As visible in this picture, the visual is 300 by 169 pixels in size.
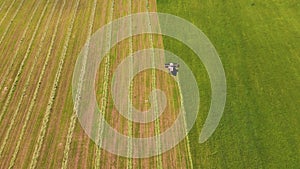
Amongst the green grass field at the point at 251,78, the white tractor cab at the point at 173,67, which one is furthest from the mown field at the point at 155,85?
the white tractor cab at the point at 173,67

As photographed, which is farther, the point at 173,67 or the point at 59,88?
the point at 173,67

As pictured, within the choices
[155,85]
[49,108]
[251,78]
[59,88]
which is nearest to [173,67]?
[155,85]

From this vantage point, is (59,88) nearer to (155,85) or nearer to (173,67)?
(155,85)

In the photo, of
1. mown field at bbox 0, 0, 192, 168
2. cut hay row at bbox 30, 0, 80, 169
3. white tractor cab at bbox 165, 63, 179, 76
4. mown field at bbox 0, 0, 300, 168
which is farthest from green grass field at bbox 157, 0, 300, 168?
cut hay row at bbox 30, 0, 80, 169

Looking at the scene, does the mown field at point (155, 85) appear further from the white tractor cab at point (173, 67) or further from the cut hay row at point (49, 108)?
the white tractor cab at point (173, 67)

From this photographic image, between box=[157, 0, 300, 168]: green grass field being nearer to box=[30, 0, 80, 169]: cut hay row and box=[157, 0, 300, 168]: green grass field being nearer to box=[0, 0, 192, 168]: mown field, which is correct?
box=[0, 0, 192, 168]: mown field

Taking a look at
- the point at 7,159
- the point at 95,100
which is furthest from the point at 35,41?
the point at 7,159
